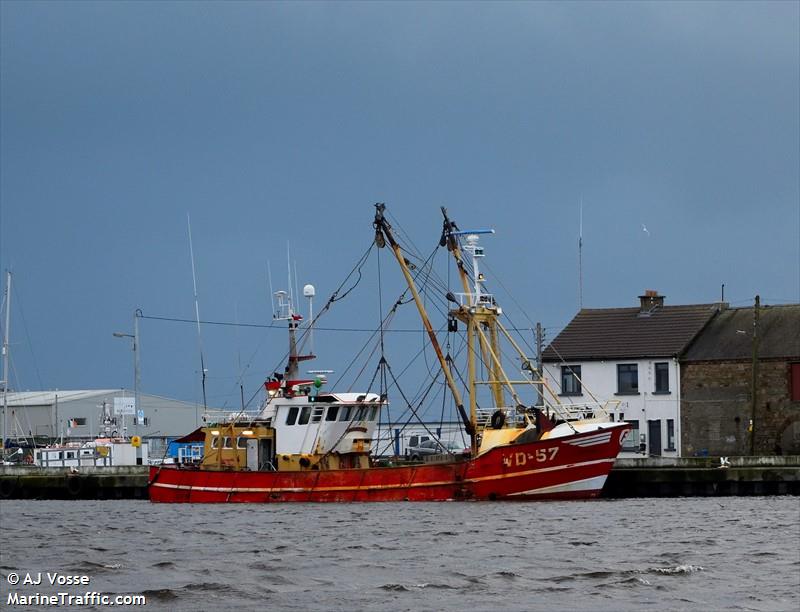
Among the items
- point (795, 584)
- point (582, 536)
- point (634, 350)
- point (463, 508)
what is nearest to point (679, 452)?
point (634, 350)

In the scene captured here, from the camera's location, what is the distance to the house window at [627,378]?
6109 centimetres

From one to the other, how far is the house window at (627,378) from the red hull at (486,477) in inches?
603

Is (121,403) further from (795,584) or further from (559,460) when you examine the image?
(795,584)

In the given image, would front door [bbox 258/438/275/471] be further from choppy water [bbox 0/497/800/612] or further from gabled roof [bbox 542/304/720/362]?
gabled roof [bbox 542/304/720/362]

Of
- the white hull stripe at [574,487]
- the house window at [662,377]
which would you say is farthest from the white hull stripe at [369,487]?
the house window at [662,377]

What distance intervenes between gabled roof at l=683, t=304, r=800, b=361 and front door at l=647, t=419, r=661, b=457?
2.86m

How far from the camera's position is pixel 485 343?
1844 inches

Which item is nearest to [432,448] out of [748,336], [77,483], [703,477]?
[748,336]

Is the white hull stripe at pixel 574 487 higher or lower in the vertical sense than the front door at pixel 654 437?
lower

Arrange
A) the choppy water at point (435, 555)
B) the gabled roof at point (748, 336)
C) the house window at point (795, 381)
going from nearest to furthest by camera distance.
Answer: the choppy water at point (435, 555), the house window at point (795, 381), the gabled roof at point (748, 336)

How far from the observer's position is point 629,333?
63.3 meters

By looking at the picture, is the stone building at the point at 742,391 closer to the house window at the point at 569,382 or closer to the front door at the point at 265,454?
the house window at the point at 569,382

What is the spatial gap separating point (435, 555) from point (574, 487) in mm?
16220

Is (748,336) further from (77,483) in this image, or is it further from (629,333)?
(77,483)
